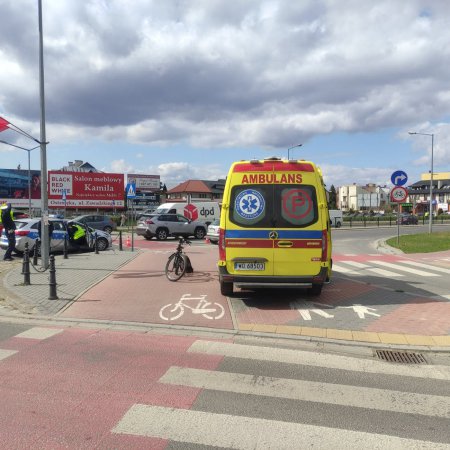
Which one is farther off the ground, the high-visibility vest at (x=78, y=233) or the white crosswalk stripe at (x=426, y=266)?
the high-visibility vest at (x=78, y=233)

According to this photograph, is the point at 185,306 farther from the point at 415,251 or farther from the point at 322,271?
the point at 415,251

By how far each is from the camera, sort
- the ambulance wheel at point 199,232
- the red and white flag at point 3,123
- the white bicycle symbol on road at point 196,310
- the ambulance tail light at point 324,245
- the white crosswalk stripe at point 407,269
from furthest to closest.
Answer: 1. the ambulance wheel at point 199,232
2. the white crosswalk stripe at point 407,269
3. the red and white flag at point 3,123
4. the ambulance tail light at point 324,245
5. the white bicycle symbol on road at point 196,310

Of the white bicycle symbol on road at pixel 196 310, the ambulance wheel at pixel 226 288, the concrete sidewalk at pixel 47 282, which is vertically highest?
the ambulance wheel at pixel 226 288

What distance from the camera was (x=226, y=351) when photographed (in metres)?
5.76

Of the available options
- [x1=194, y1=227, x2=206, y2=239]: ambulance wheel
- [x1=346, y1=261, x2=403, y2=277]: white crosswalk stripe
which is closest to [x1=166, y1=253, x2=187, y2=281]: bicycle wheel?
[x1=346, y1=261, x2=403, y2=277]: white crosswalk stripe

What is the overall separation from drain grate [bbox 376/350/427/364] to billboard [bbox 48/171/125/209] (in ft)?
163

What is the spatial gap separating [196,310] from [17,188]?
209 feet

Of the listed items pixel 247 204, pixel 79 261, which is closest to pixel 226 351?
pixel 247 204

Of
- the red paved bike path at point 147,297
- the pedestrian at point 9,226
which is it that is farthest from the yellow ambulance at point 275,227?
the pedestrian at point 9,226

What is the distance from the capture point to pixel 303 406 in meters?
4.11

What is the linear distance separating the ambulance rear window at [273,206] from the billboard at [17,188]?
60972mm

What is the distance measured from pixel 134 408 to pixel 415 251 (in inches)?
735

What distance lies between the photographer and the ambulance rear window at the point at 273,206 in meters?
8.33

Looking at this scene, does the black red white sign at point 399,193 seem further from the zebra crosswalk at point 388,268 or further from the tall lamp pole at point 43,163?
the tall lamp pole at point 43,163
